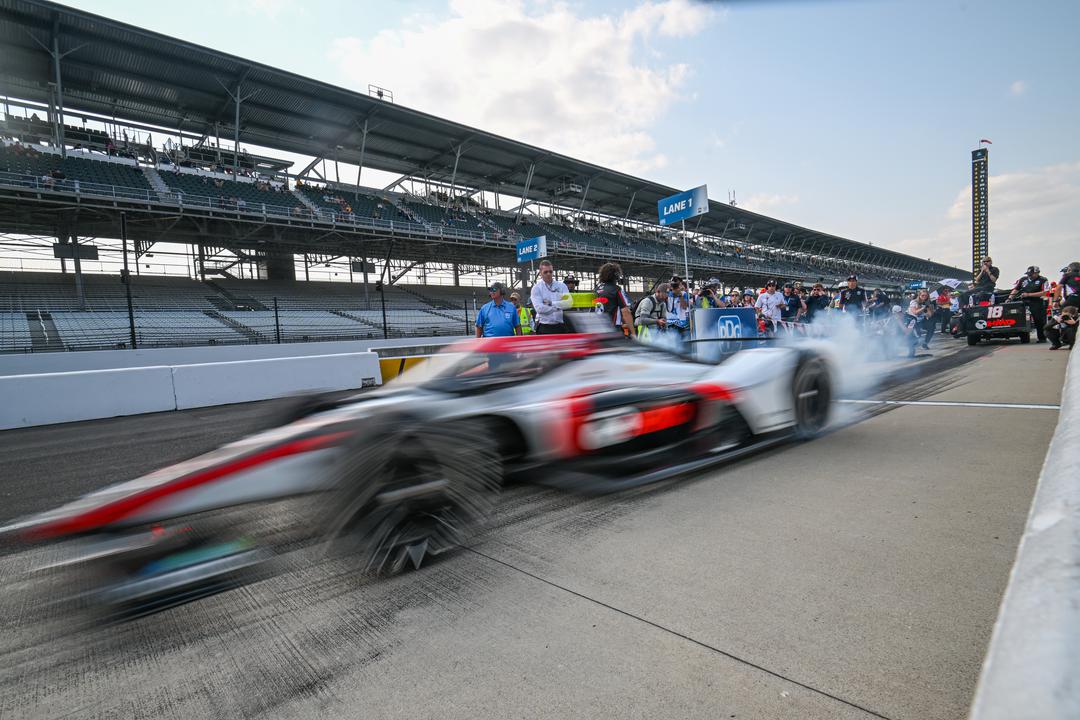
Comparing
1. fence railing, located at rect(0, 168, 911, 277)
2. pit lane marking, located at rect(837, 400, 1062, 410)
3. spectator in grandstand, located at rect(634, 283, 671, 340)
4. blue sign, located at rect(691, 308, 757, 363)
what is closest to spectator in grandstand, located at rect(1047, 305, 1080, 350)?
blue sign, located at rect(691, 308, 757, 363)

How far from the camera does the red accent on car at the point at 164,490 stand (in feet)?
5.55

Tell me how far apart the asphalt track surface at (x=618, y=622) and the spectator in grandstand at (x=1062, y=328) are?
7.80 m

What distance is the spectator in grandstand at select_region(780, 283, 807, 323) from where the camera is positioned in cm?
1017

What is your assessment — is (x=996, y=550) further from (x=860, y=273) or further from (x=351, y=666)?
(x=860, y=273)

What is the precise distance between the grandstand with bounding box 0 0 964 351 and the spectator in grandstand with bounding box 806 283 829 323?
8.65 m

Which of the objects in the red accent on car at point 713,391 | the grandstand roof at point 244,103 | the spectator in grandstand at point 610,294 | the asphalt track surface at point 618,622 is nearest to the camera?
the asphalt track surface at point 618,622

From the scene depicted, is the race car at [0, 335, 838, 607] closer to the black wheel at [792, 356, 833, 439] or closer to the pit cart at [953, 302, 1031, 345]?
the black wheel at [792, 356, 833, 439]

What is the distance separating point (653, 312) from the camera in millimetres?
7672

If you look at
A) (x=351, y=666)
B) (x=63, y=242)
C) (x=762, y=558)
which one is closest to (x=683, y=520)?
(x=762, y=558)

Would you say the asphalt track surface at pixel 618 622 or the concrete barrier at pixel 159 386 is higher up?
the concrete barrier at pixel 159 386

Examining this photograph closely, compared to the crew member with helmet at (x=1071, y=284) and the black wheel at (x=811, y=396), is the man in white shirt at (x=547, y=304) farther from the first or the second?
the crew member with helmet at (x=1071, y=284)

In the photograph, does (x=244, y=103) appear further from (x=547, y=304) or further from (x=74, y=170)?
(x=547, y=304)

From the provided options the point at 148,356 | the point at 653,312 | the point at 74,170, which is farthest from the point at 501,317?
the point at 74,170

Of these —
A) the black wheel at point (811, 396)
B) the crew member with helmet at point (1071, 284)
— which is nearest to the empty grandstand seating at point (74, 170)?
the black wheel at point (811, 396)
